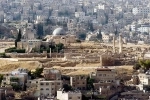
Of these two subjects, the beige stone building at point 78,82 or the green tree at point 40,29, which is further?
the green tree at point 40,29

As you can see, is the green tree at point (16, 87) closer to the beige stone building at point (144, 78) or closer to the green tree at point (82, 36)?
the beige stone building at point (144, 78)

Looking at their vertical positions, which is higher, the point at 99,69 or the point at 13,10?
the point at 99,69

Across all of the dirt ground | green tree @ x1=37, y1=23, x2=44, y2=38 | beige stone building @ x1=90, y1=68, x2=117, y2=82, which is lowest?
green tree @ x1=37, y1=23, x2=44, y2=38

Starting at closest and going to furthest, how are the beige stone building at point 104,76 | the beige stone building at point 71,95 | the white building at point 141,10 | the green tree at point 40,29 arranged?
the beige stone building at point 71,95, the beige stone building at point 104,76, the green tree at point 40,29, the white building at point 141,10

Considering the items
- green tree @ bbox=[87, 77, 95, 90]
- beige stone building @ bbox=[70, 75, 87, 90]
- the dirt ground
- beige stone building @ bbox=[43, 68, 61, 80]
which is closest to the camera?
green tree @ bbox=[87, 77, 95, 90]

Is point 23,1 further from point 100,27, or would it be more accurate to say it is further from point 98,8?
point 100,27

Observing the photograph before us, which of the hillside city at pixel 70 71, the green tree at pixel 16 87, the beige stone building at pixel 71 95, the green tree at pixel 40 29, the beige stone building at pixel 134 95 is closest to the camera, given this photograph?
the beige stone building at pixel 71 95

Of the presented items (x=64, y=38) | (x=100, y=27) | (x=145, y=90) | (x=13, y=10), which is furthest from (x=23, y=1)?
(x=145, y=90)

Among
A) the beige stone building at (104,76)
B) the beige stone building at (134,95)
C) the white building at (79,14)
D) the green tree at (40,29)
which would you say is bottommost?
the white building at (79,14)

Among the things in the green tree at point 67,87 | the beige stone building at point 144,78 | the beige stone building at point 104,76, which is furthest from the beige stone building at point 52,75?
the beige stone building at point 144,78

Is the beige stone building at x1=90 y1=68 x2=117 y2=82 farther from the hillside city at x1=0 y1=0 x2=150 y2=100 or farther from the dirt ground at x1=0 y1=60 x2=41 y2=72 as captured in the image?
the dirt ground at x1=0 y1=60 x2=41 y2=72

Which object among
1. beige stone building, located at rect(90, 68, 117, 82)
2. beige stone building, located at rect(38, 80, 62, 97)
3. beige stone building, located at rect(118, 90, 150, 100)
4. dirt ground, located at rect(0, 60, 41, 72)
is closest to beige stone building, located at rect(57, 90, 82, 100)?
beige stone building, located at rect(38, 80, 62, 97)
